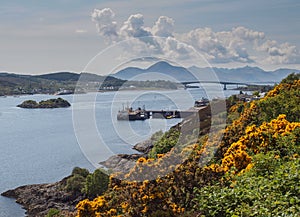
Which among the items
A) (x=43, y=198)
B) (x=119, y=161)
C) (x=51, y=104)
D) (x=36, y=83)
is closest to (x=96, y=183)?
(x=43, y=198)

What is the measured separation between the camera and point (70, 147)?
105 ft

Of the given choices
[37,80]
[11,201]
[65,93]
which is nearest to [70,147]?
[11,201]

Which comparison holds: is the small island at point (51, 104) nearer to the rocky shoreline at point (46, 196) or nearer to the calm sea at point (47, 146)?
the calm sea at point (47, 146)

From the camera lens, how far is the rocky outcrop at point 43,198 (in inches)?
705

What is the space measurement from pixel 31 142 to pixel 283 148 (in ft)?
103

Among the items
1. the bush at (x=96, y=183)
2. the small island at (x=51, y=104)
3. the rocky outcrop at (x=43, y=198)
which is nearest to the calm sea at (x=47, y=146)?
the rocky outcrop at (x=43, y=198)

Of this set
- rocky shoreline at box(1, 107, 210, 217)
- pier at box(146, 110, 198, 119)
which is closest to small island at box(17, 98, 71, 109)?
pier at box(146, 110, 198, 119)

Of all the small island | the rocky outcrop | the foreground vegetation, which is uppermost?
the small island

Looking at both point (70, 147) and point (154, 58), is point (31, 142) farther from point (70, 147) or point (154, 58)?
point (154, 58)

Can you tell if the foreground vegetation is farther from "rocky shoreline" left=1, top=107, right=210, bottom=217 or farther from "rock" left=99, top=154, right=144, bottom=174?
"rock" left=99, top=154, right=144, bottom=174

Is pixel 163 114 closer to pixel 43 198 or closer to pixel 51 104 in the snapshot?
pixel 51 104

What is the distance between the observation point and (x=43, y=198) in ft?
64.4

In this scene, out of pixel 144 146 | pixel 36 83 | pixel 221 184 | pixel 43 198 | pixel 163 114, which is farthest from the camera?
pixel 36 83

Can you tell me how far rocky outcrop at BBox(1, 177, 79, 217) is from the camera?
17909 millimetres
